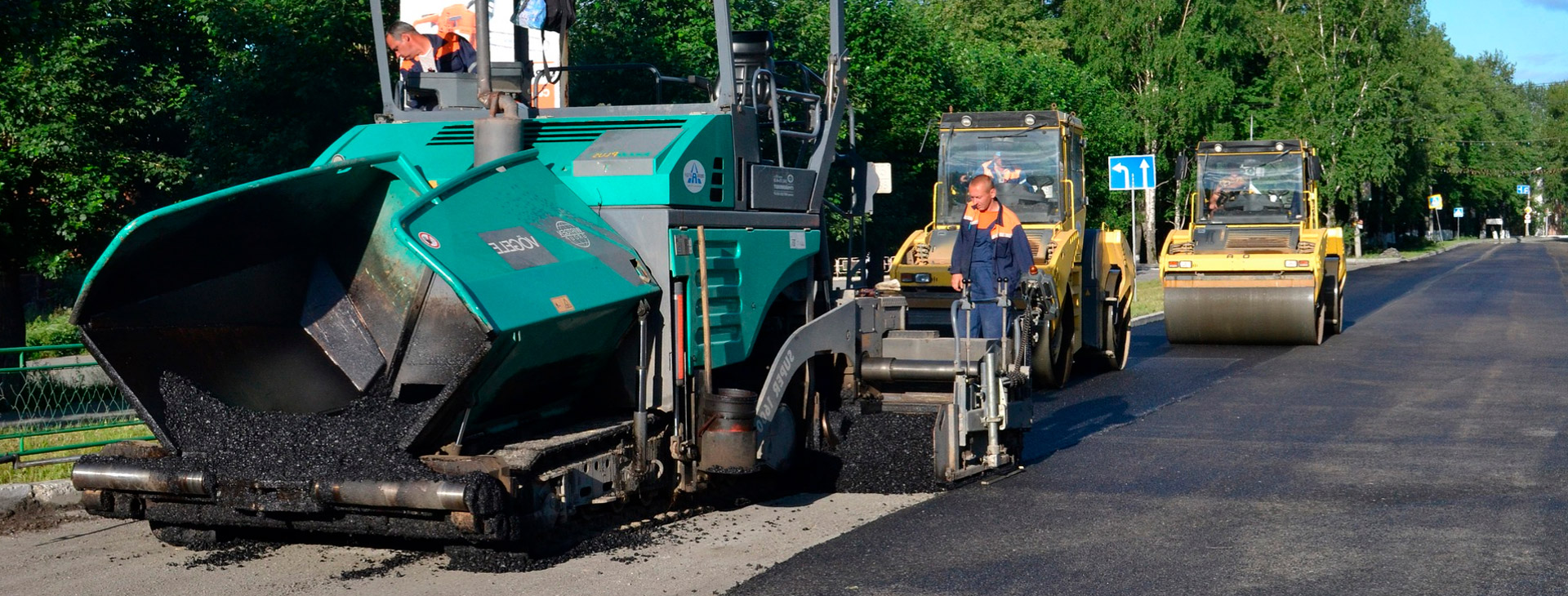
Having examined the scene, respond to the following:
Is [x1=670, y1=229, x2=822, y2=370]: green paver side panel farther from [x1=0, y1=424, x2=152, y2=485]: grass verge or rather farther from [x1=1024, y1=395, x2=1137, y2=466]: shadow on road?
[x1=0, y1=424, x2=152, y2=485]: grass verge

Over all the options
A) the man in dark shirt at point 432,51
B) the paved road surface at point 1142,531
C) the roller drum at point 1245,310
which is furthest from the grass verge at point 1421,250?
the man in dark shirt at point 432,51

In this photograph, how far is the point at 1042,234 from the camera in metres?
14.1

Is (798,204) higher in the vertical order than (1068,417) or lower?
higher

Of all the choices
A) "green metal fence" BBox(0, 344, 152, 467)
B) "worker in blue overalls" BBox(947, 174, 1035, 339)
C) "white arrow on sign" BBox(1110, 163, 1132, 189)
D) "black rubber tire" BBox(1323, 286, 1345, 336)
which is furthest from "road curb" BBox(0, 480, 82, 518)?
"white arrow on sign" BBox(1110, 163, 1132, 189)

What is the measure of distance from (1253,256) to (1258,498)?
10634 mm

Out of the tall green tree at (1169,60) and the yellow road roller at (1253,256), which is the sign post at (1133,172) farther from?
the tall green tree at (1169,60)

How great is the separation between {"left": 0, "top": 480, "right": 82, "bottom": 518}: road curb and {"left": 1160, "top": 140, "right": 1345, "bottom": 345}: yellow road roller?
13.1 m

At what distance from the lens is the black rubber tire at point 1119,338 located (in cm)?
1496

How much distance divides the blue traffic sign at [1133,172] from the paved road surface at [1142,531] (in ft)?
38.3

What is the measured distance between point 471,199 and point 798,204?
235 cm

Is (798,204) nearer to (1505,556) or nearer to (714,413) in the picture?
(714,413)

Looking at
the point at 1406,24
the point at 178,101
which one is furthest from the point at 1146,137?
the point at 178,101

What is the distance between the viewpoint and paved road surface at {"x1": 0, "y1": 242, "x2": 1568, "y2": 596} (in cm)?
599

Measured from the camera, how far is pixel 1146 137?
47938 mm
